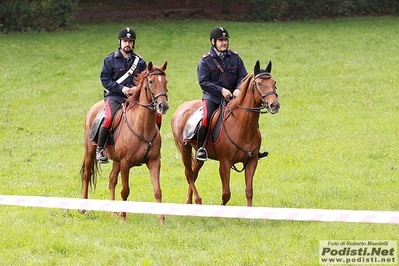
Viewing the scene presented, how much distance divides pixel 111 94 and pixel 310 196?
398 cm

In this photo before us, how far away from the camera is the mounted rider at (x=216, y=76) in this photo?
12555 mm

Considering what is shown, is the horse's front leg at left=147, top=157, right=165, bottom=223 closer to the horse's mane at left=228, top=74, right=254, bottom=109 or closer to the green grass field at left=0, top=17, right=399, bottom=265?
the green grass field at left=0, top=17, right=399, bottom=265

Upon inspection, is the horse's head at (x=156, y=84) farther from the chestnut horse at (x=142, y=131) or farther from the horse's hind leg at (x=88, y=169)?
the horse's hind leg at (x=88, y=169)

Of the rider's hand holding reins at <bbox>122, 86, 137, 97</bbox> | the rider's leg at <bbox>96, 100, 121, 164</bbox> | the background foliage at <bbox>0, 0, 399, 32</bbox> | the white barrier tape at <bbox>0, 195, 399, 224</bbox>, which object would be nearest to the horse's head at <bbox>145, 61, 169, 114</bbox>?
the rider's hand holding reins at <bbox>122, 86, 137, 97</bbox>

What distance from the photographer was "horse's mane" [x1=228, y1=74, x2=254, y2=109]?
38.9 feet

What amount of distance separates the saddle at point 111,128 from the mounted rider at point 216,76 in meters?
1.39

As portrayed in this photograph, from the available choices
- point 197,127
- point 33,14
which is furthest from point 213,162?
point 33,14

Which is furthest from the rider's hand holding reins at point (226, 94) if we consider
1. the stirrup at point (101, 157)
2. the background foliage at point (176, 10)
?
the background foliage at point (176, 10)

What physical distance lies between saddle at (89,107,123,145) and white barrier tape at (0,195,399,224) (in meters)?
3.52

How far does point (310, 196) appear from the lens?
43.4 ft

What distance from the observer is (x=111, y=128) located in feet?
40.9

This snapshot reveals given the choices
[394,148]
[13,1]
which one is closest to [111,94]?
[394,148]

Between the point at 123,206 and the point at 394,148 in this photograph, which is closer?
the point at 123,206

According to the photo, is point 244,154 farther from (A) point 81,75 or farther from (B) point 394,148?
(A) point 81,75
